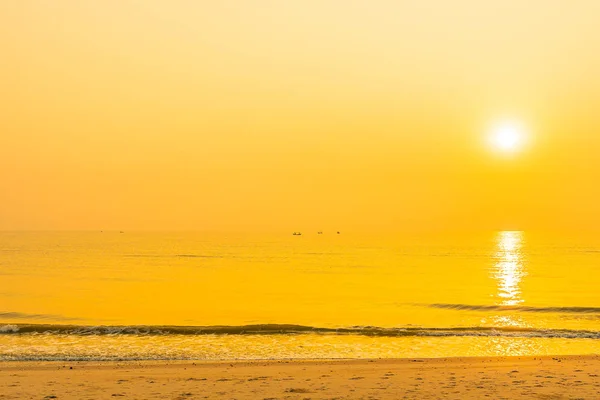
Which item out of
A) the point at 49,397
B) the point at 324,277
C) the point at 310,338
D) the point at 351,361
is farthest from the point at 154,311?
the point at 324,277

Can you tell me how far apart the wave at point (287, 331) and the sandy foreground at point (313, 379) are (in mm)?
7585

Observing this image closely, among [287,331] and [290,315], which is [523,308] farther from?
[287,331]

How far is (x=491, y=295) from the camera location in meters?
52.2

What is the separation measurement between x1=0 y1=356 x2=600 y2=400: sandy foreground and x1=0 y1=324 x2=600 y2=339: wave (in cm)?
759

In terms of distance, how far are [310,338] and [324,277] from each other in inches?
1615

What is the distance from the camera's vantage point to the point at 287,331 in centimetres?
3058

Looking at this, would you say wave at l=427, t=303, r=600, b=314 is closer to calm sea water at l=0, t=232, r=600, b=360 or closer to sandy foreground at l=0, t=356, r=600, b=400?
calm sea water at l=0, t=232, r=600, b=360

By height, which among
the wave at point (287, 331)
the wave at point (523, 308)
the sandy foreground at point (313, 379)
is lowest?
the wave at point (523, 308)

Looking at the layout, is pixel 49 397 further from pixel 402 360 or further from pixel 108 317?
pixel 108 317

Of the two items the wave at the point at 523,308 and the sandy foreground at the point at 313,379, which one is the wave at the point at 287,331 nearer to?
the sandy foreground at the point at 313,379

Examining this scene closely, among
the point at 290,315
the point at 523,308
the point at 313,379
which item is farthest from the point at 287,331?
the point at 523,308

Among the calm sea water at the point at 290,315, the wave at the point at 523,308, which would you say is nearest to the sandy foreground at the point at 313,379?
the calm sea water at the point at 290,315

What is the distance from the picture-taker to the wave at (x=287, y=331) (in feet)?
97.3

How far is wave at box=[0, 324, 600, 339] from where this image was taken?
97.3ft
